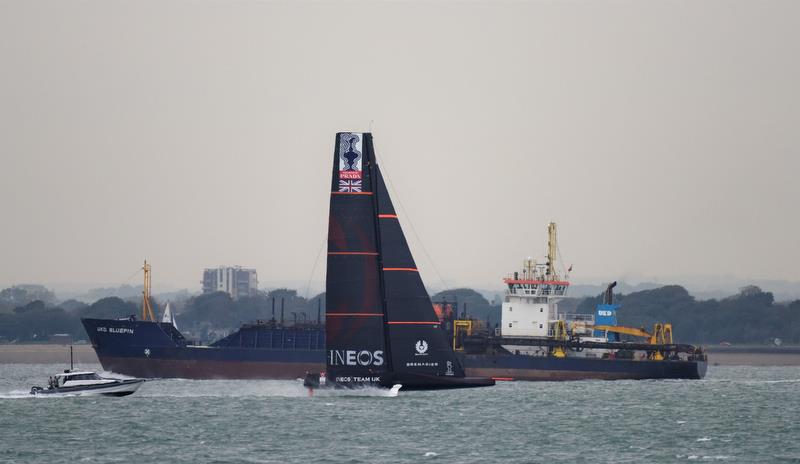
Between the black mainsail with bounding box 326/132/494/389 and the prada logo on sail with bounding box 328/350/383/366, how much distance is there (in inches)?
1.8

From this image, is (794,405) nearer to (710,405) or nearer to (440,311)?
(710,405)

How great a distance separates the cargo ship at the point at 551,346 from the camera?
323 feet

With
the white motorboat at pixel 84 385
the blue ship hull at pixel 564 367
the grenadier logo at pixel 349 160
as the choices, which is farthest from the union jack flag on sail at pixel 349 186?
the blue ship hull at pixel 564 367

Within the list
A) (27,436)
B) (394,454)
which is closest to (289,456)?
(394,454)

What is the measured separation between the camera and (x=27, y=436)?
57.9 meters

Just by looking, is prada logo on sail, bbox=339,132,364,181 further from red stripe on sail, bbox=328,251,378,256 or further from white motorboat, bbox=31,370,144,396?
white motorboat, bbox=31,370,144,396

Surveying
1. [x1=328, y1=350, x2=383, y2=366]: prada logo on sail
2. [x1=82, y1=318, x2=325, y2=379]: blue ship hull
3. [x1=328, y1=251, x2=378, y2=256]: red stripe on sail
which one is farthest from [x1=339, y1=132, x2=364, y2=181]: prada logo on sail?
[x1=82, y1=318, x2=325, y2=379]: blue ship hull

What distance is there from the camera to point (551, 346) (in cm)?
9962

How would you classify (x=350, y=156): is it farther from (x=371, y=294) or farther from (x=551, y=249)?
(x=551, y=249)

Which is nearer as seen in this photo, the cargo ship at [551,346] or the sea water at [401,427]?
the sea water at [401,427]

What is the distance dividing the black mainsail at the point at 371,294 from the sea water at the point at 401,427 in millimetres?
1626

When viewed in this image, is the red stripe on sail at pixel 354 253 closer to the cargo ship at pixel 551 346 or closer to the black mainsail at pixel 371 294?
the black mainsail at pixel 371 294

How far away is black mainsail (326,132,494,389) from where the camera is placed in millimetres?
63656

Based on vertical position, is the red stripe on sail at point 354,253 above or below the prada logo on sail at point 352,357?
above
